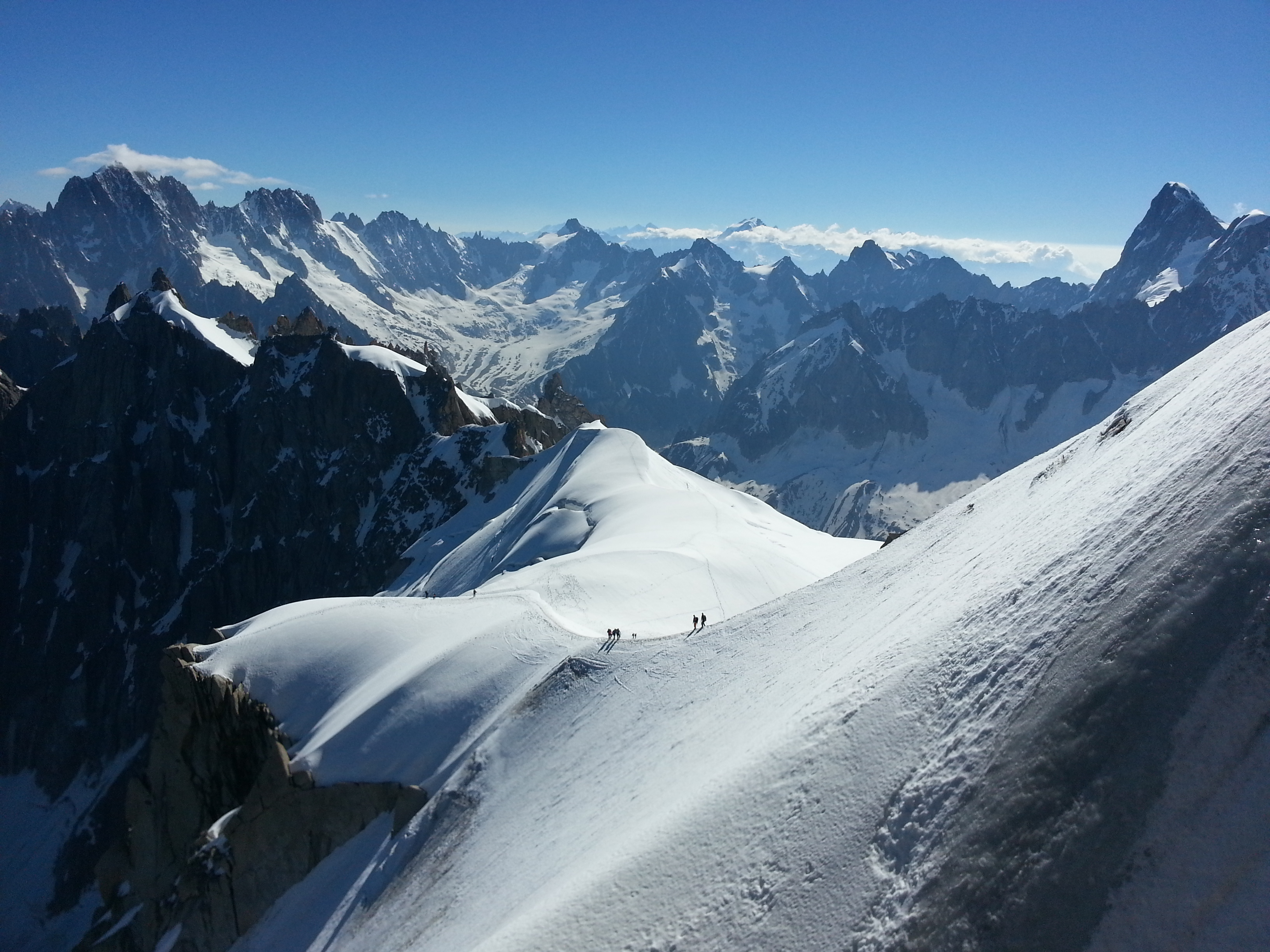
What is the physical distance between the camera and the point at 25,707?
10806 centimetres

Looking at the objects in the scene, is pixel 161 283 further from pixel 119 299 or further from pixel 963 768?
pixel 963 768

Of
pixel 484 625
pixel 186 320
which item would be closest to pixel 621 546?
pixel 484 625

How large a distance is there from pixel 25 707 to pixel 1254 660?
471 ft

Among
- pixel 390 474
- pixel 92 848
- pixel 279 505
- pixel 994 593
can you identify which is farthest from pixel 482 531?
pixel 994 593

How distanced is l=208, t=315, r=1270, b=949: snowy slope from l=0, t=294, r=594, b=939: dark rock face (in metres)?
78.7

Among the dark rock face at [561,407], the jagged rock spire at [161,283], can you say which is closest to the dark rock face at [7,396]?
the jagged rock spire at [161,283]

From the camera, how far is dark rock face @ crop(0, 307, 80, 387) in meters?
177

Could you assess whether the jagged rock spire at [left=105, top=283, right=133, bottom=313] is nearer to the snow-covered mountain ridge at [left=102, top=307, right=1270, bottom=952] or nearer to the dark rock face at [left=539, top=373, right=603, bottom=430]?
the dark rock face at [left=539, top=373, right=603, bottom=430]

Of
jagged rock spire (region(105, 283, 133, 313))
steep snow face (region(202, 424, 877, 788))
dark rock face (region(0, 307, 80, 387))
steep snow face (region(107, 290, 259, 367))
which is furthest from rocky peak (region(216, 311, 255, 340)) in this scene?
steep snow face (region(202, 424, 877, 788))

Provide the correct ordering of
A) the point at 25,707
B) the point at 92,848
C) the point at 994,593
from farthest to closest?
the point at 25,707, the point at 92,848, the point at 994,593

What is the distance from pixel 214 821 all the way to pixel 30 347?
200m

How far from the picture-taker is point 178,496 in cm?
12550

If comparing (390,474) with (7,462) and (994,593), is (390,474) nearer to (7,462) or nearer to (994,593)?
(7,462)

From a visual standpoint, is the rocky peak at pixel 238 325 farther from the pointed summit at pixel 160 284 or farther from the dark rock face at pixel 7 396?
the dark rock face at pixel 7 396
